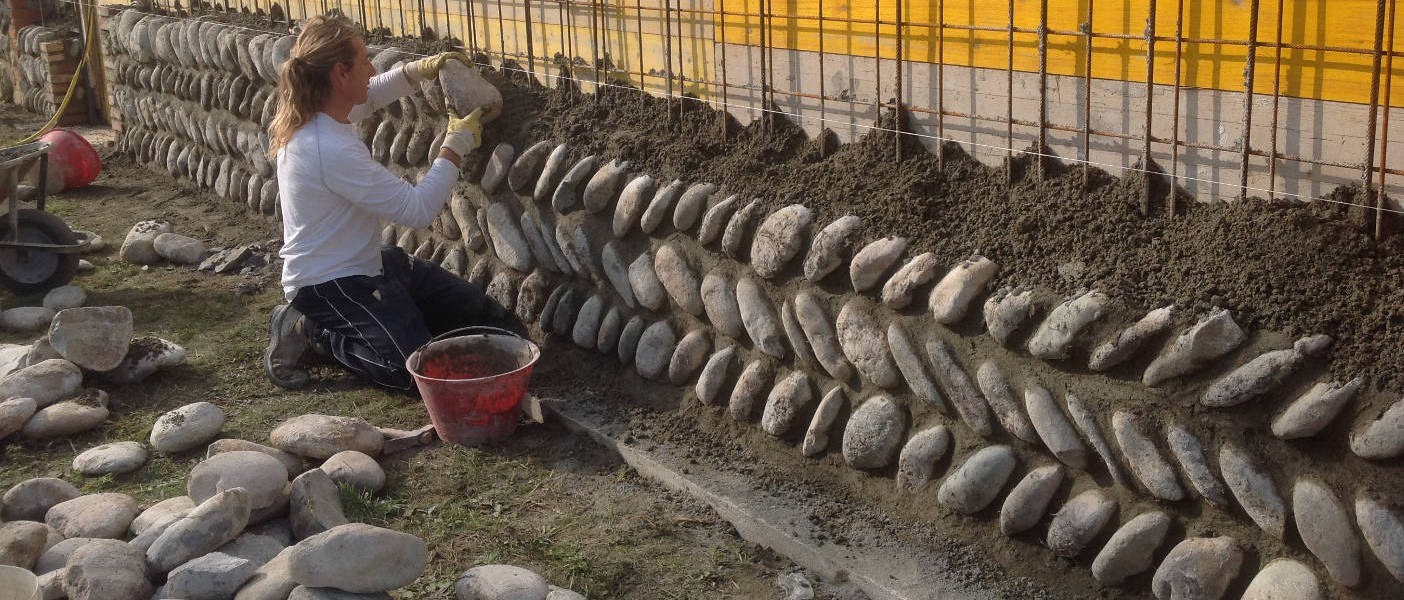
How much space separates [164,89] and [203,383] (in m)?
4.11

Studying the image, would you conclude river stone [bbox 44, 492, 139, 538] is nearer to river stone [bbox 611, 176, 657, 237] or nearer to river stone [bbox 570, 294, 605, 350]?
river stone [bbox 570, 294, 605, 350]

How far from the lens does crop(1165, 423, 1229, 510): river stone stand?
3086mm

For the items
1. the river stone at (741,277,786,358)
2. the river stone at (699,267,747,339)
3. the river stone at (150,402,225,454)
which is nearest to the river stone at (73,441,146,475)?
the river stone at (150,402,225,454)

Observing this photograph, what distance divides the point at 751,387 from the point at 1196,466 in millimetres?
1547

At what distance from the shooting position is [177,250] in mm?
6992

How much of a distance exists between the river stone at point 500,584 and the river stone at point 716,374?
1.18 metres

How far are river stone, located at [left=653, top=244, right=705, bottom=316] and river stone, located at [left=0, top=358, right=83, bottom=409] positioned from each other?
2.32 meters

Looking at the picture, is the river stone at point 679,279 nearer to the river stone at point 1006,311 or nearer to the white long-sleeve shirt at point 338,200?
the white long-sleeve shirt at point 338,200

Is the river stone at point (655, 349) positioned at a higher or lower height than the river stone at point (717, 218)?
lower

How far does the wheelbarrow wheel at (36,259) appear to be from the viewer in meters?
6.42

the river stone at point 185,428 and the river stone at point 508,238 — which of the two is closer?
the river stone at point 185,428

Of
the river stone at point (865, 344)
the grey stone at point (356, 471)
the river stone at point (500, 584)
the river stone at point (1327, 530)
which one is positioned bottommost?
the grey stone at point (356, 471)

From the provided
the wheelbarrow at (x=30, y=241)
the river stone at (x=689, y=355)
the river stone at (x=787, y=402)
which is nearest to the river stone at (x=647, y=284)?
the river stone at (x=689, y=355)

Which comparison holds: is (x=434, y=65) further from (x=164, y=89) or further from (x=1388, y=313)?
(x=164, y=89)
